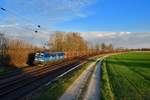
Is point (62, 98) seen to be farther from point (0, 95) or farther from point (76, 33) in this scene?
point (76, 33)

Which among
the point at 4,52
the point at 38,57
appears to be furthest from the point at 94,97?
the point at 38,57

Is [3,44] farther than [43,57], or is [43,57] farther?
[43,57]

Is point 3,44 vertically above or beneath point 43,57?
above

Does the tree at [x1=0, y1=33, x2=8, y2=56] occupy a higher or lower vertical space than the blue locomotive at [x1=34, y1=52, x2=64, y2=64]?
higher

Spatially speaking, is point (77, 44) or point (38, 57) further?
point (77, 44)

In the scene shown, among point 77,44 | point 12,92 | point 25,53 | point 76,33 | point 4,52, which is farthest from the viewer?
point 76,33

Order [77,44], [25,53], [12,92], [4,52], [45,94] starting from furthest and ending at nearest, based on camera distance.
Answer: [77,44], [25,53], [4,52], [12,92], [45,94]

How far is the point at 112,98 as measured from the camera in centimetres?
1689

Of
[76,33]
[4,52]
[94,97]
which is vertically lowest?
[94,97]

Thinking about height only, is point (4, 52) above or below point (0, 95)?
above

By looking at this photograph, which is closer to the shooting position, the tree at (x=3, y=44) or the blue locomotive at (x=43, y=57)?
the tree at (x=3, y=44)

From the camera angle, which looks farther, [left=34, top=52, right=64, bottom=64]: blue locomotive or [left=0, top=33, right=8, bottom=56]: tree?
[left=34, top=52, right=64, bottom=64]: blue locomotive

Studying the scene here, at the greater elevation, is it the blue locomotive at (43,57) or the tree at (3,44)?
the tree at (3,44)

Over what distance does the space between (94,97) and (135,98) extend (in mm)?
2501
